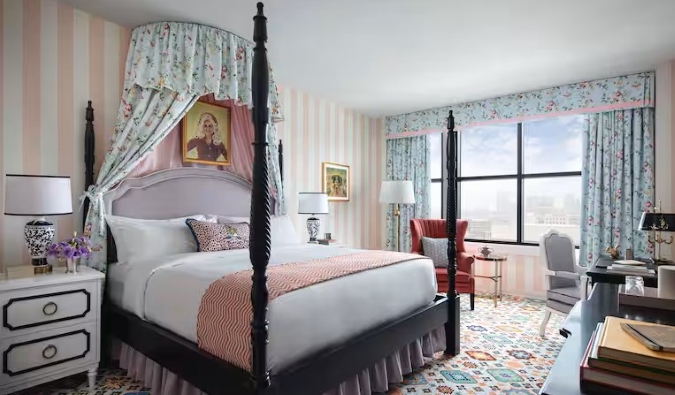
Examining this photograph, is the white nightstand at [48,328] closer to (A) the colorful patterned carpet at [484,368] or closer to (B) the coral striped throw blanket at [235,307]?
(A) the colorful patterned carpet at [484,368]

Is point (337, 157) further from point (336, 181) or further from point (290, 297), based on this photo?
point (290, 297)

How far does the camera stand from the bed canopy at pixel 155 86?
9.63ft

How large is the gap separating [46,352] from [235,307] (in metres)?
1.42

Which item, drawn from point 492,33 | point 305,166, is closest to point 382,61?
point 492,33

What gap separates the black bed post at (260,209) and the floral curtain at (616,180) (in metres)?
4.24

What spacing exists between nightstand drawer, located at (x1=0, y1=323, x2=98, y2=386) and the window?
4707 millimetres

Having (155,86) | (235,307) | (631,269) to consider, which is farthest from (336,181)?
(235,307)

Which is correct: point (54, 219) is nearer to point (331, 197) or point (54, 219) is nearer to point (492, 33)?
point (331, 197)

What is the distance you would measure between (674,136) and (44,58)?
5729 millimetres

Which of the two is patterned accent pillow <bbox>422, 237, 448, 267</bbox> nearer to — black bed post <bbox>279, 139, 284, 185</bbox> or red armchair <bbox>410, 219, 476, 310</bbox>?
red armchair <bbox>410, 219, 476, 310</bbox>

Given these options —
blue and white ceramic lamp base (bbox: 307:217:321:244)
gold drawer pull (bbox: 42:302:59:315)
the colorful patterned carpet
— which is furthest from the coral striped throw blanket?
blue and white ceramic lamp base (bbox: 307:217:321:244)

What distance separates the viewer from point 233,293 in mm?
1858

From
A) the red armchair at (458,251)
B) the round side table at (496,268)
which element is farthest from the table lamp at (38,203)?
the round side table at (496,268)

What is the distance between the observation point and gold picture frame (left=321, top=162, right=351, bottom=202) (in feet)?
17.0
